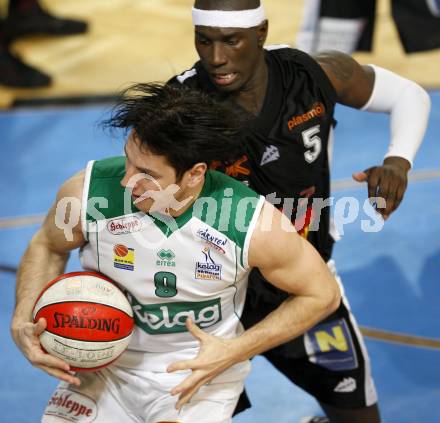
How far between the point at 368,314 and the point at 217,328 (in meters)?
1.92

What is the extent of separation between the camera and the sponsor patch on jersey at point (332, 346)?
12.6 ft

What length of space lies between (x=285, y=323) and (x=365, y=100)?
1203 mm

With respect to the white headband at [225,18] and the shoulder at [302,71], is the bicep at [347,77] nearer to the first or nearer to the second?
the shoulder at [302,71]

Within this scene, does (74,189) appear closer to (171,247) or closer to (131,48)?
(171,247)

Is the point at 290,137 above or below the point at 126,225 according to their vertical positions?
above

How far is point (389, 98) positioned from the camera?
13.1 ft

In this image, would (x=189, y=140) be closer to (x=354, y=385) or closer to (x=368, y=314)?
(x=354, y=385)

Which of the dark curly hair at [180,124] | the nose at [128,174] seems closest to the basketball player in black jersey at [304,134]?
the dark curly hair at [180,124]

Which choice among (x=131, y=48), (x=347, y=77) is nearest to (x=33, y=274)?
(x=347, y=77)

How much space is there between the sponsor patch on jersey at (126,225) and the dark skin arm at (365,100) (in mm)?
882

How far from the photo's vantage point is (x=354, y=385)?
12.7 feet

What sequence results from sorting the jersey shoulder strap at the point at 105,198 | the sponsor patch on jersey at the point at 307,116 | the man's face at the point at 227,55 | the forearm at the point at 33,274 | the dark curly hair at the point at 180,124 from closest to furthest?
the dark curly hair at the point at 180,124, the jersey shoulder strap at the point at 105,198, the forearm at the point at 33,274, the man's face at the point at 227,55, the sponsor patch on jersey at the point at 307,116

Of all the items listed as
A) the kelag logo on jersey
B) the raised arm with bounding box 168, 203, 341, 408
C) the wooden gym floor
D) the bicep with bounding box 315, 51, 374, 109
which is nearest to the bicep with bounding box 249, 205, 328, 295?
the raised arm with bounding box 168, 203, 341, 408

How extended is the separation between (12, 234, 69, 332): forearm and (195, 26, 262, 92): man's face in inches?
36.0
